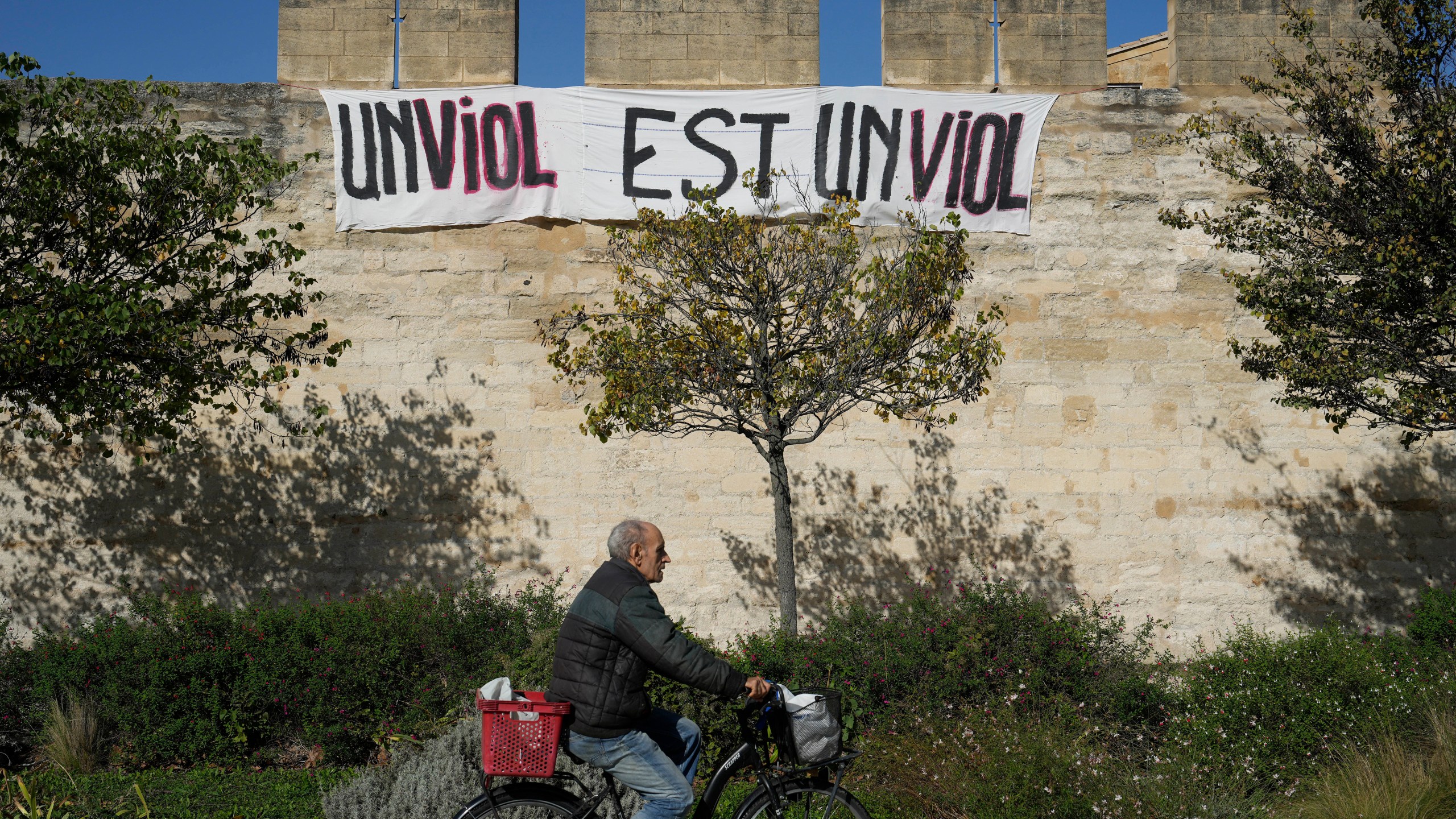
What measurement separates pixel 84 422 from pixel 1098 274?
7108 millimetres

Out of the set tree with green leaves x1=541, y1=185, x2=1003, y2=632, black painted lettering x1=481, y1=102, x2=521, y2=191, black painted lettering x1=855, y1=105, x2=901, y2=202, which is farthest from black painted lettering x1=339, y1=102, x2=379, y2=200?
black painted lettering x1=855, y1=105, x2=901, y2=202

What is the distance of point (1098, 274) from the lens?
27.3ft

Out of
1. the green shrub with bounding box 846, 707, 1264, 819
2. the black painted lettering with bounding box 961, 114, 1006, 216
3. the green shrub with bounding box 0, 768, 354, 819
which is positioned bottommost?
the green shrub with bounding box 0, 768, 354, 819

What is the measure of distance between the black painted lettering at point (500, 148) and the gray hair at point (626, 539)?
5250 millimetres

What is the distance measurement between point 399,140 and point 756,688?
19.9ft

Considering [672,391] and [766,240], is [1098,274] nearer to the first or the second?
[766,240]

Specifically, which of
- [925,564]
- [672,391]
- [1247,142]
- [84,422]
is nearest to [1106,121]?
[1247,142]

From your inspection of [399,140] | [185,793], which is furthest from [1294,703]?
[399,140]

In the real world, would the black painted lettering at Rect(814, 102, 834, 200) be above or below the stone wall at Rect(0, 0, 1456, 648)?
above

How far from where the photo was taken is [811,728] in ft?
11.6

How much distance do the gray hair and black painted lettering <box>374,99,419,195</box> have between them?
544cm

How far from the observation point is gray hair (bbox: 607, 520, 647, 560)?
3455mm

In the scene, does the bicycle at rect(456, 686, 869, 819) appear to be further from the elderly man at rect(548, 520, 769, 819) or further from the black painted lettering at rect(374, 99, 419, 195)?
the black painted lettering at rect(374, 99, 419, 195)

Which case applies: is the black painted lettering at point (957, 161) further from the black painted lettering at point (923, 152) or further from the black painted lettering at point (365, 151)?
the black painted lettering at point (365, 151)
